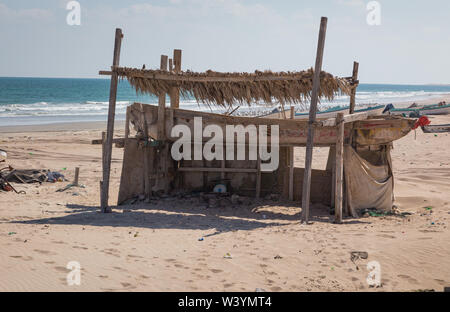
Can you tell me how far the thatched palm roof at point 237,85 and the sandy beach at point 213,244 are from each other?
2300 mm

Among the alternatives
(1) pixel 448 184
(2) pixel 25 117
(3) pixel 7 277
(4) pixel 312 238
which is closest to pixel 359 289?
(4) pixel 312 238

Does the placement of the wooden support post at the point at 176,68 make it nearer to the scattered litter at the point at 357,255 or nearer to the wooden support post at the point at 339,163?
the wooden support post at the point at 339,163

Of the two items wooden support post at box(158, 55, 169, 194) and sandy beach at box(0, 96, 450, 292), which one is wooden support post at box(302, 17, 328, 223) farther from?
wooden support post at box(158, 55, 169, 194)

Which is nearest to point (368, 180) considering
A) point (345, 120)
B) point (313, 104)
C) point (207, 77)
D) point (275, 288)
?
point (345, 120)

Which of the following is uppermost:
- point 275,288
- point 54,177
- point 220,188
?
point 220,188

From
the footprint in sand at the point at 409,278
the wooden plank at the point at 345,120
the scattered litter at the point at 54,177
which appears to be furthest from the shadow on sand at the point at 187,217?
the scattered litter at the point at 54,177

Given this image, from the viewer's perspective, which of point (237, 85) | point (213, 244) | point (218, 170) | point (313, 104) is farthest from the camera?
point (218, 170)

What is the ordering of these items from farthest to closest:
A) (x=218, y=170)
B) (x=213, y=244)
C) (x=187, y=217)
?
(x=218, y=170) → (x=187, y=217) → (x=213, y=244)

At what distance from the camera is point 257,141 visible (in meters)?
9.49

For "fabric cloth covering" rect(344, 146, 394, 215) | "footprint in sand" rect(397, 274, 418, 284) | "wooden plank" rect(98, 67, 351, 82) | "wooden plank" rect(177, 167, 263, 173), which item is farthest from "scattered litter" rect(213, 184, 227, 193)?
"footprint in sand" rect(397, 274, 418, 284)

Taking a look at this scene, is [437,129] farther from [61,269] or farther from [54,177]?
[61,269]

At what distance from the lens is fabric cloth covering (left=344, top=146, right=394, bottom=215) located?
29.9 ft

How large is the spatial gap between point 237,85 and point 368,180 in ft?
10.7
